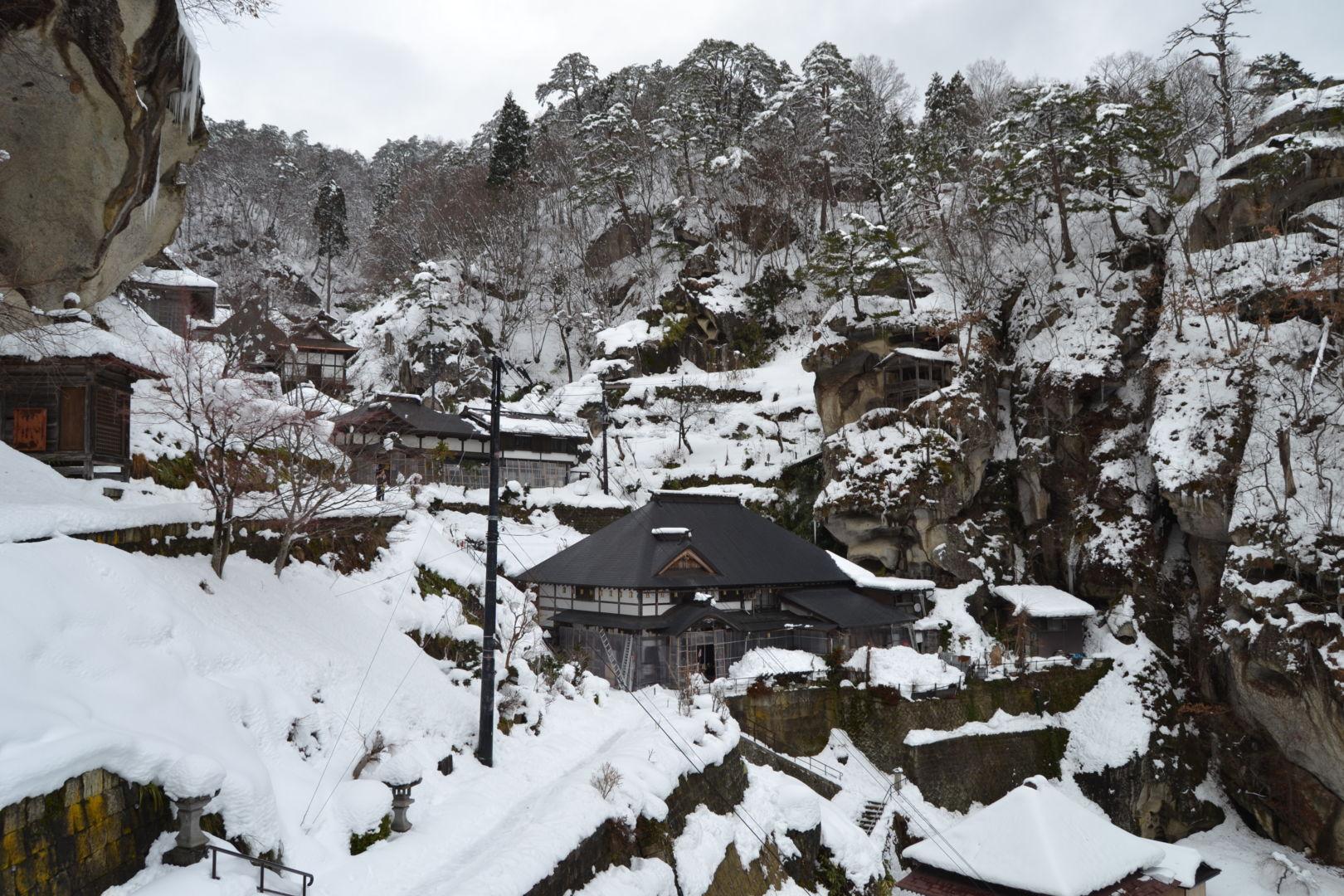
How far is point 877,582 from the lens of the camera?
3250 centimetres

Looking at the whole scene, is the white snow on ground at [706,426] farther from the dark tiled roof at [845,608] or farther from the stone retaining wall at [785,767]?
the stone retaining wall at [785,767]

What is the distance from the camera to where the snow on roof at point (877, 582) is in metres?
32.4

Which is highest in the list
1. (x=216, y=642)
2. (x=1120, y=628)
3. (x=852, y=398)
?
(x=852, y=398)

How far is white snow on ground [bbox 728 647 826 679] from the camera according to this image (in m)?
25.5

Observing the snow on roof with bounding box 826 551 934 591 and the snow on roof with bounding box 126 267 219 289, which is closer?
the snow on roof with bounding box 826 551 934 591

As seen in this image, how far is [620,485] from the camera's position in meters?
43.7

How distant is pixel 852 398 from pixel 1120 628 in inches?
646

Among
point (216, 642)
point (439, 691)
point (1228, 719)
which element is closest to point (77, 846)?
point (216, 642)

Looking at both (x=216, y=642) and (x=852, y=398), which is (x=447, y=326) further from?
(x=216, y=642)

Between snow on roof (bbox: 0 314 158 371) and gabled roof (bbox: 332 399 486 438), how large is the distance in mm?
18096

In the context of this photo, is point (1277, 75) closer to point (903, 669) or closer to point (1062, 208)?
point (1062, 208)

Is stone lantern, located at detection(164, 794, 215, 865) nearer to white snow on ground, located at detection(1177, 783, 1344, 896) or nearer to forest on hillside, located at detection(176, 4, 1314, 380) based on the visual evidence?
white snow on ground, located at detection(1177, 783, 1344, 896)

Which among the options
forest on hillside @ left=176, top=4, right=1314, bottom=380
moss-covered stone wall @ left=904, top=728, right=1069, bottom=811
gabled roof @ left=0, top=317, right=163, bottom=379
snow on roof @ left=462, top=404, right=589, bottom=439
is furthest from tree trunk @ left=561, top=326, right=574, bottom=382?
gabled roof @ left=0, top=317, right=163, bottom=379

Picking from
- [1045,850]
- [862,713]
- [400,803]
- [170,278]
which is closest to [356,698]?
[400,803]
